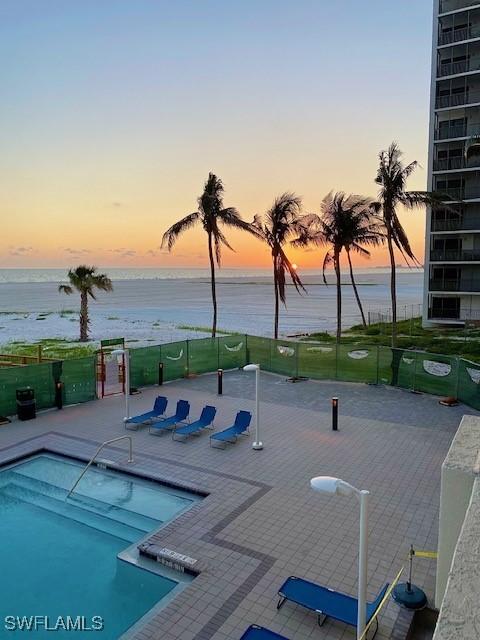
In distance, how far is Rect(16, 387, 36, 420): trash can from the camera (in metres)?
15.9

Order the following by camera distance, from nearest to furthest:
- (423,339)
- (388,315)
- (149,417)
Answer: (149,417)
(423,339)
(388,315)

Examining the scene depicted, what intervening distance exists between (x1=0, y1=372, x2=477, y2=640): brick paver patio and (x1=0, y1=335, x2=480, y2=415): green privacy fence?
89cm

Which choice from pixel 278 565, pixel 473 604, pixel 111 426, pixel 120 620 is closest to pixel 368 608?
pixel 278 565

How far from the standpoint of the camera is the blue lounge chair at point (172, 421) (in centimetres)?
1473

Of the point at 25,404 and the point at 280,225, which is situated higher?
the point at 280,225

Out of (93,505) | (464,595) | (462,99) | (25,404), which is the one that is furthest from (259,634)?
(462,99)

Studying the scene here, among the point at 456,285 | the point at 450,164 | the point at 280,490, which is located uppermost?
the point at 450,164

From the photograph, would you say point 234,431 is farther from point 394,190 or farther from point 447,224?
point 447,224

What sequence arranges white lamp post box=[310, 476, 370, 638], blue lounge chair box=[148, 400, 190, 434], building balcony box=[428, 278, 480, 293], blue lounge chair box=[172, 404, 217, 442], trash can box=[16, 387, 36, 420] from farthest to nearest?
building balcony box=[428, 278, 480, 293], trash can box=[16, 387, 36, 420], blue lounge chair box=[148, 400, 190, 434], blue lounge chair box=[172, 404, 217, 442], white lamp post box=[310, 476, 370, 638]

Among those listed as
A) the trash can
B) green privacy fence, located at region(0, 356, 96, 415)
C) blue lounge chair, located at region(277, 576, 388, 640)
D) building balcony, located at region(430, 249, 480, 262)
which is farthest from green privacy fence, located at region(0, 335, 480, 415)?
building balcony, located at region(430, 249, 480, 262)

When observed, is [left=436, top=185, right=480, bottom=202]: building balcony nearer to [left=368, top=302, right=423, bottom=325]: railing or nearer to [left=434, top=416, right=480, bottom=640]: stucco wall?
[left=368, top=302, right=423, bottom=325]: railing

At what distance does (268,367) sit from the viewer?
2312cm

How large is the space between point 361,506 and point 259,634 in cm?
224

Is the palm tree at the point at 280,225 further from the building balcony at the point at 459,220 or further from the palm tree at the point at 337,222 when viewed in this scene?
the building balcony at the point at 459,220
